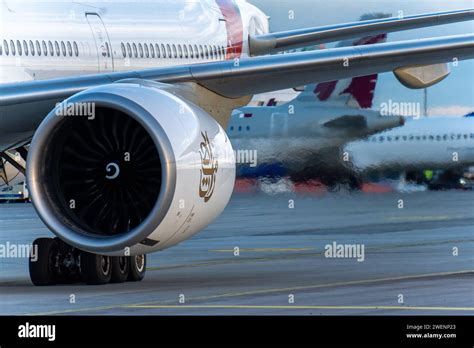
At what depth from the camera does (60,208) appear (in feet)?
43.5

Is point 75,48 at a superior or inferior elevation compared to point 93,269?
superior

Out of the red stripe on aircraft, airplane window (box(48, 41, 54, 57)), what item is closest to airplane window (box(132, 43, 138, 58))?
airplane window (box(48, 41, 54, 57))

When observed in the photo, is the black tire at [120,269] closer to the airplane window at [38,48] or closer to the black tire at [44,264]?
the black tire at [44,264]

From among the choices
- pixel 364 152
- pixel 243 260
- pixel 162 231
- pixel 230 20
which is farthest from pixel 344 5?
pixel 162 231

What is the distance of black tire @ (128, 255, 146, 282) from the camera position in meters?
15.2

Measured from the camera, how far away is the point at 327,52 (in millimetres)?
14477

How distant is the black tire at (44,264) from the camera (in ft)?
48.3

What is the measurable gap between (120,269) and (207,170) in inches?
87.2

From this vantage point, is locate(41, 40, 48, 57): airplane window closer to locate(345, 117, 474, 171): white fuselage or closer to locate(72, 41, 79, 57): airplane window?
locate(72, 41, 79, 57): airplane window

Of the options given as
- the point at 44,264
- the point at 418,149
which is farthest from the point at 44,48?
the point at 418,149

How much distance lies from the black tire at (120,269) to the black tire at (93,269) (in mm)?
102

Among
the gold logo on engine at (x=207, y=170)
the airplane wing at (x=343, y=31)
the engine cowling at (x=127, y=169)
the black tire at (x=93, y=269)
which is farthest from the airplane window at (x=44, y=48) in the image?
the airplane wing at (x=343, y=31)

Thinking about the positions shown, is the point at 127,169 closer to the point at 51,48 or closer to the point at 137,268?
the point at 137,268

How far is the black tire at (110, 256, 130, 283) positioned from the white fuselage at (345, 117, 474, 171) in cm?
1250
